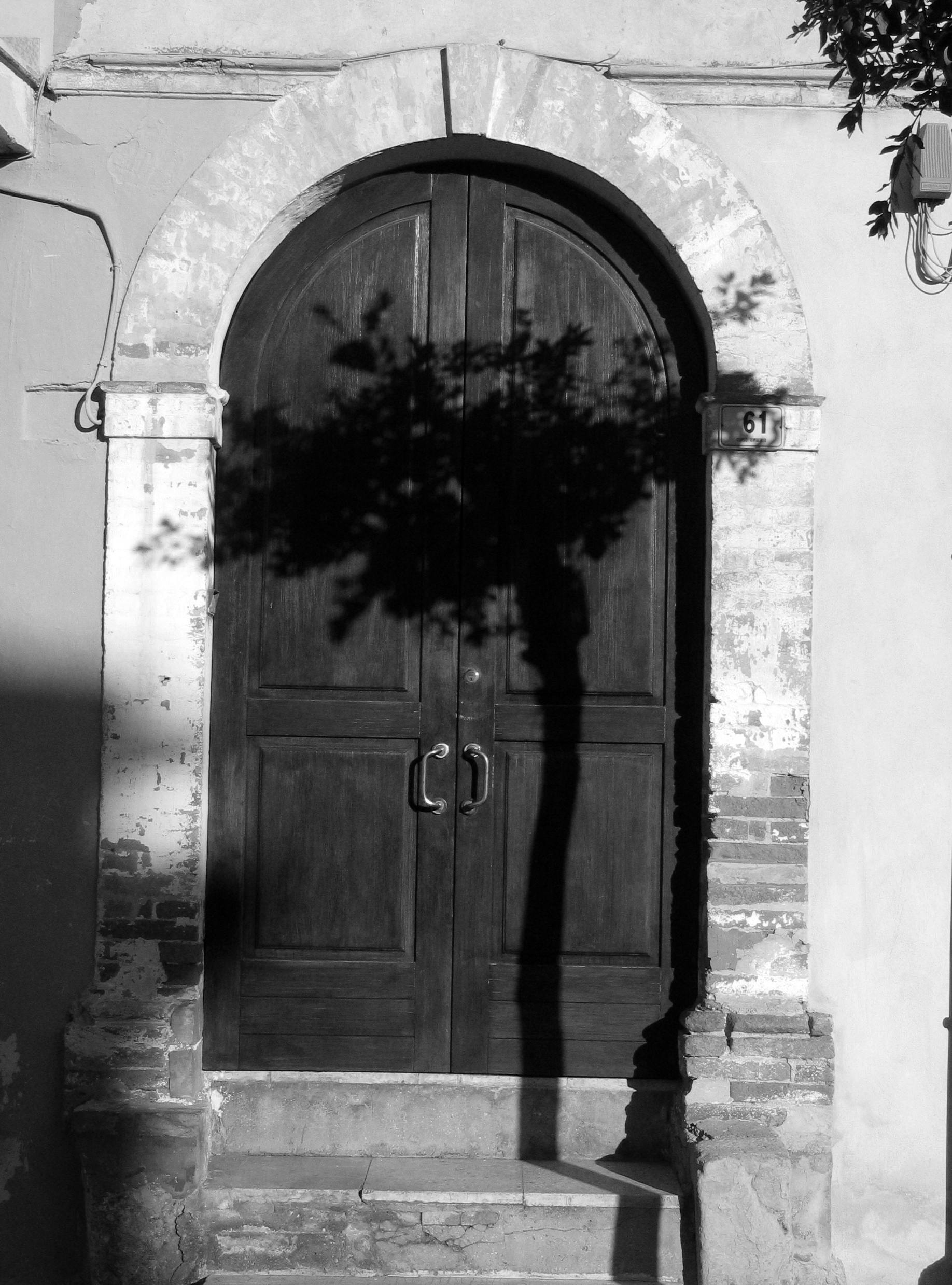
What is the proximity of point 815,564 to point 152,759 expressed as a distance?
2.40 metres

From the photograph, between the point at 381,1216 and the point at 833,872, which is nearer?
the point at 381,1216

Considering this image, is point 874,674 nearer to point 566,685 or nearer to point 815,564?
point 815,564

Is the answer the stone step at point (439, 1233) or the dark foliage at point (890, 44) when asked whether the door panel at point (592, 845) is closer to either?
the stone step at point (439, 1233)

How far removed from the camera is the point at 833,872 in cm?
420

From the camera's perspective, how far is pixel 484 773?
14.1 ft

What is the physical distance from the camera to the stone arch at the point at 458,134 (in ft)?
13.8

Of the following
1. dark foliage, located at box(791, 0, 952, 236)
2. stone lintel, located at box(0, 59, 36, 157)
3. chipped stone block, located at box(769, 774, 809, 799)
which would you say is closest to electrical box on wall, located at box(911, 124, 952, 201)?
dark foliage, located at box(791, 0, 952, 236)

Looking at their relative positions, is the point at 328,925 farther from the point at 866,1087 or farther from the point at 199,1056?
the point at 866,1087

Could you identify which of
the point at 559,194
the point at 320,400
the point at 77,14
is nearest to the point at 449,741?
the point at 320,400

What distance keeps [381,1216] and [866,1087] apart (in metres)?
1.70

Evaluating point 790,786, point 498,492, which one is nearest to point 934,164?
point 498,492

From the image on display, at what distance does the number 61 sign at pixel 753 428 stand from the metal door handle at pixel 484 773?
136 cm

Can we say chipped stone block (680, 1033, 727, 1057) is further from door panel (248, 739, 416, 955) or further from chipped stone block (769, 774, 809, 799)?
door panel (248, 739, 416, 955)

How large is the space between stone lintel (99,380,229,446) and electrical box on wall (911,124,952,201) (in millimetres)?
2560
